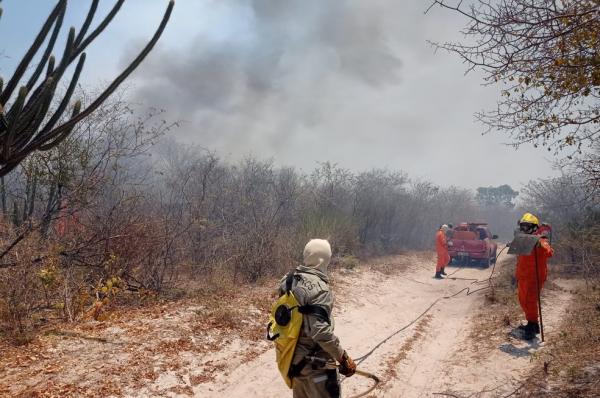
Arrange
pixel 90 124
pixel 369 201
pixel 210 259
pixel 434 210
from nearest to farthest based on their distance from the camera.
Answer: pixel 90 124
pixel 210 259
pixel 369 201
pixel 434 210

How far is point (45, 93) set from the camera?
431 centimetres

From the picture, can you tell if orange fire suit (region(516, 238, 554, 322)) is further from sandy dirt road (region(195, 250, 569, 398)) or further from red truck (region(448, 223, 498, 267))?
red truck (region(448, 223, 498, 267))

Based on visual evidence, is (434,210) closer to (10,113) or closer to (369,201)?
(369,201)

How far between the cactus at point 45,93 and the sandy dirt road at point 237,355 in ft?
7.41

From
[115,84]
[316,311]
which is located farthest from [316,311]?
[115,84]

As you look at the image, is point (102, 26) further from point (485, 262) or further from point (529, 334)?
point (485, 262)

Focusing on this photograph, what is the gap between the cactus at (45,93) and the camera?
415cm

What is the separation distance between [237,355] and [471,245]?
12773 millimetres

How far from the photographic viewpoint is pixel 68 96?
4633 millimetres

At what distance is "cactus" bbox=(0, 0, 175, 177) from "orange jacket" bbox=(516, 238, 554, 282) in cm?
597

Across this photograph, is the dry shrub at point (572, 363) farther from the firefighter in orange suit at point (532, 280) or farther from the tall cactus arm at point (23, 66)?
the tall cactus arm at point (23, 66)

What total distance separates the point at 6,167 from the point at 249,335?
154 inches

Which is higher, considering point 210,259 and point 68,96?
point 68,96

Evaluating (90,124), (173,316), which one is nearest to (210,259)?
(173,316)
